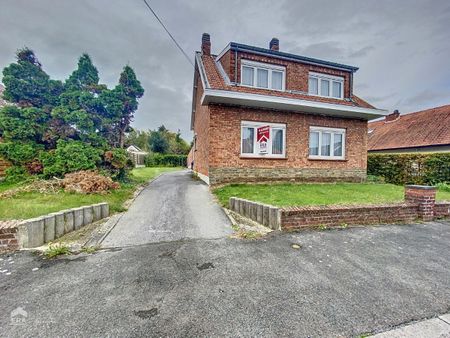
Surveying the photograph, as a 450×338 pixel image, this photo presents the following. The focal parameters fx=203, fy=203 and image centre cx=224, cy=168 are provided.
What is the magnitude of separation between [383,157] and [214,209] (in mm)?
12779

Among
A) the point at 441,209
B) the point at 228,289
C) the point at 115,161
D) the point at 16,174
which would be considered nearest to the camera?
the point at 228,289

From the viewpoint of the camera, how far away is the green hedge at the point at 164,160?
106ft

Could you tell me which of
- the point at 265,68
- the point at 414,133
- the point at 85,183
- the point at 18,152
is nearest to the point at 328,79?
the point at 265,68

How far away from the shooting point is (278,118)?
33.2 feet

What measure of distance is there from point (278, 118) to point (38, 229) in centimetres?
954

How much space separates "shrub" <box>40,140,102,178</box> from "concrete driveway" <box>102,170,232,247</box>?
9.40ft

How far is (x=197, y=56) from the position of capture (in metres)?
11.6

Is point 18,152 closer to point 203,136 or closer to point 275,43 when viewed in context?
point 203,136

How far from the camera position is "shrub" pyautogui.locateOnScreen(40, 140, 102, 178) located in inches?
315

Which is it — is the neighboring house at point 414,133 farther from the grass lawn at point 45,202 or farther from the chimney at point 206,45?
the grass lawn at point 45,202

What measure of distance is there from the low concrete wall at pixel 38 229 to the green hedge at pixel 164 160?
2876cm

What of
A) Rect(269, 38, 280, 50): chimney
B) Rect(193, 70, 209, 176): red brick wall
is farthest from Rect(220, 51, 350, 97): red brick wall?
Rect(269, 38, 280, 50): chimney

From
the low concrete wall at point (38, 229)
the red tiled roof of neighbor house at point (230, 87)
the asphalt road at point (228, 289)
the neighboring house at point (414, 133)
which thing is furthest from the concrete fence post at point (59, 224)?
the neighboring house at point (414, 133)

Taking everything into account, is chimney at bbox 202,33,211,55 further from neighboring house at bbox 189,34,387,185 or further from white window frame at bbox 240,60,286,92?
white window frame at bbox 240,60,286,92
